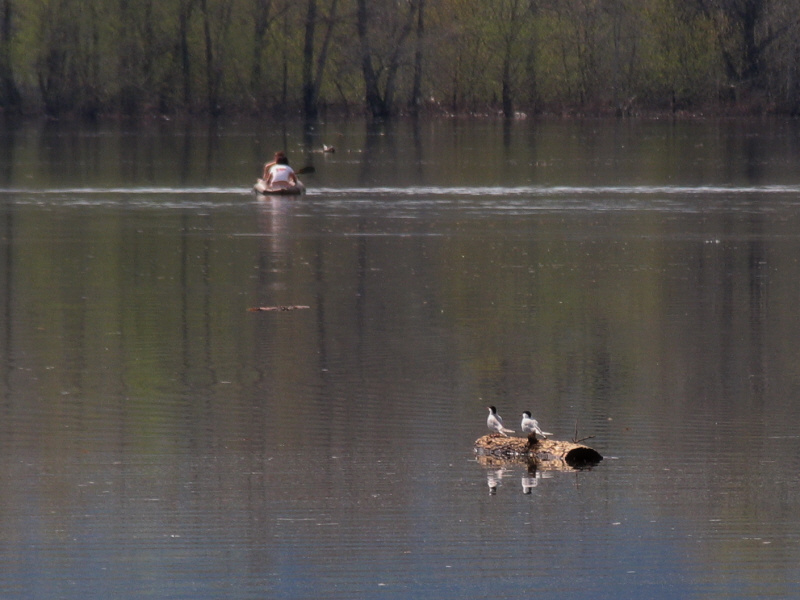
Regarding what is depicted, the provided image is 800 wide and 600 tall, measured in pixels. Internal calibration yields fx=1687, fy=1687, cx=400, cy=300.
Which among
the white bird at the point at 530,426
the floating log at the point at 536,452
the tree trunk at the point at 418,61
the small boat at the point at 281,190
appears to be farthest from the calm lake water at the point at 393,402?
the tree trunk at the point at 418,61

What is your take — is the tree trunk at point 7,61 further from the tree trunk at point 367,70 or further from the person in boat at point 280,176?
the person in boat at point 280,176

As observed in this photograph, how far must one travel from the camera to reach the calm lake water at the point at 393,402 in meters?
8.38

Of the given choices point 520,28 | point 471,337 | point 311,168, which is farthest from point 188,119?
point 471,337

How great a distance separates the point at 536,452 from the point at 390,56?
65.0 m

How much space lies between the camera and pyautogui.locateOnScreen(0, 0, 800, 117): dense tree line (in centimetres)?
7562

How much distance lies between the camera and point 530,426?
10664 mm

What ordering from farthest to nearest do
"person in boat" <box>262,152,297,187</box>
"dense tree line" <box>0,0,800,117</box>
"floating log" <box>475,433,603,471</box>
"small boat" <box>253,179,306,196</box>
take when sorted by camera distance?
"dense tree line" <box>0,0,800,117</box> < "person in boat" <box>262,152,297,187</box> < "small boat" <box>253,179,306,196</box> < "floating log" <box>475,433,603,471</box>

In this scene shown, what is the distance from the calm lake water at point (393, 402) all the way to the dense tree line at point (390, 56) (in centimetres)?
4889

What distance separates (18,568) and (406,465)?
2.73 m

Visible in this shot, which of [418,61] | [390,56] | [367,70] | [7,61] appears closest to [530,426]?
[390,56]

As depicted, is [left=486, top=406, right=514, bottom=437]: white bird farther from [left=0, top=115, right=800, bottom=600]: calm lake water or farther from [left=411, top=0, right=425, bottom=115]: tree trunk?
[left=411, top=0, right=425, bottom=115]: tree trunk

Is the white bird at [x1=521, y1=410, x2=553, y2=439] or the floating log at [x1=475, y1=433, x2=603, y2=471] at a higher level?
the white bird at [x1=521, y1=410, x2=553, y2=439]

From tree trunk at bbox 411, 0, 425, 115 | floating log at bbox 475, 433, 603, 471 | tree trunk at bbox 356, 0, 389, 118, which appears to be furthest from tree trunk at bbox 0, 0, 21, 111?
floating log at bbox 475, 433, 603, 471

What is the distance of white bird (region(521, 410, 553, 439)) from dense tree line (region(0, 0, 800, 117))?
64.5 m
